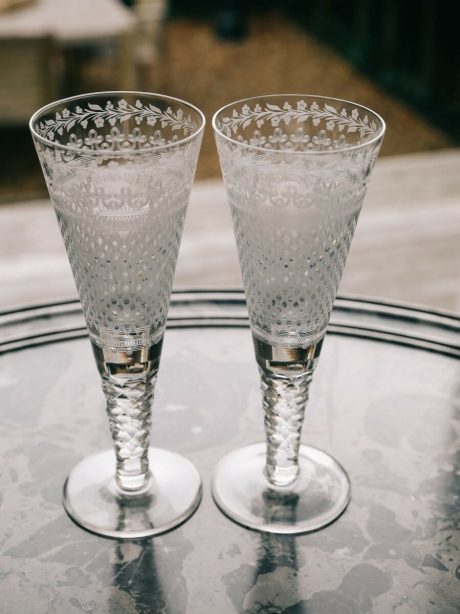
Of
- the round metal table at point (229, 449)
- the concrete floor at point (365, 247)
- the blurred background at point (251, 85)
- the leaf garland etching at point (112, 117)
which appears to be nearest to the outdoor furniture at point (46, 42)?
the blurred background at point (251, 85)

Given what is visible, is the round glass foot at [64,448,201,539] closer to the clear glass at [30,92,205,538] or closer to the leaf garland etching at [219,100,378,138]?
the clear glass at [30,92,205,538]

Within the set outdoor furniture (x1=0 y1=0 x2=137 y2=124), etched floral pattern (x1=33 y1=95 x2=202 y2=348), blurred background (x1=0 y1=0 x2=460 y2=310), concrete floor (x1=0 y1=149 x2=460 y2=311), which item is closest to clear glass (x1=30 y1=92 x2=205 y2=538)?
etched floral pattern (x1=33 y1=95 x2=202 y2=348)

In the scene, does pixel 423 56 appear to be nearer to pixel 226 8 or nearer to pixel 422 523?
pixel 226 8

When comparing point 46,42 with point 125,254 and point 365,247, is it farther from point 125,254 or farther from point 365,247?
point 125,254

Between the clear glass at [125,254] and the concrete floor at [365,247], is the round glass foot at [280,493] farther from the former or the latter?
the concrete floor at [365,247]

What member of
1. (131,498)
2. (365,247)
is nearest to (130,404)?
(131,498)

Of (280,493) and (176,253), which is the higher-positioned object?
(176,253)
